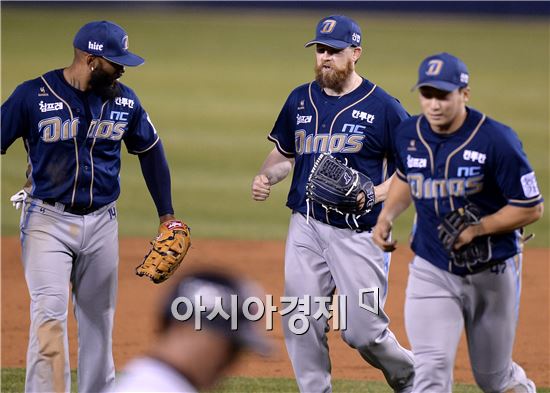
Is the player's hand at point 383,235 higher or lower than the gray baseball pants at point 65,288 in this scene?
higher

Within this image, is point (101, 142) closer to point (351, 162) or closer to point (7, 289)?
point (351, 162)

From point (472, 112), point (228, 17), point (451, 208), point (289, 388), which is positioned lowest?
point (289, 388)

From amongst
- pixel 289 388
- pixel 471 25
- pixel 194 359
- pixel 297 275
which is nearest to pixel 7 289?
pixel 289 388

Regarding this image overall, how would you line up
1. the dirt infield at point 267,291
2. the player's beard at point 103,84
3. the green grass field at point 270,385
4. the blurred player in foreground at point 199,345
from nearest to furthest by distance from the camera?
the blurred player in foreground at point 199,345, the player's beard at point 103,84, the green grass field at point 270,385, the dirt infield at point 267,291

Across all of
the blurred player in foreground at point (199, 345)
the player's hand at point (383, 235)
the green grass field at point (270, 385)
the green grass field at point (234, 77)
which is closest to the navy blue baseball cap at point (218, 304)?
the blurred player in foreground at point (199, 345)

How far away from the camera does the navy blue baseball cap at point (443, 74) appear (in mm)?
4746

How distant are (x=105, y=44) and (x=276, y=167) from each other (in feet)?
4.06

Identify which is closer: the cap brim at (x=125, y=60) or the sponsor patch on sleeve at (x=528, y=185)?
the sponsor patch on sleeve at (x=528, y=185)

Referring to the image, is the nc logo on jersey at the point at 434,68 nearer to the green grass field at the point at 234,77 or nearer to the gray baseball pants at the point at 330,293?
the gray baseball pants at the point at 330,293

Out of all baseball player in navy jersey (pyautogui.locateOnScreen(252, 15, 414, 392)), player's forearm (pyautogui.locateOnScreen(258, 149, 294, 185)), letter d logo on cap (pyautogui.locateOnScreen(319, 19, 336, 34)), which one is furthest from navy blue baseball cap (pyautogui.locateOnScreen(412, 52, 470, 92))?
player's forearm (pyautogui.locateOnScreen(258, 149, 294, 185))

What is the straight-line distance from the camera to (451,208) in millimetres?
4824

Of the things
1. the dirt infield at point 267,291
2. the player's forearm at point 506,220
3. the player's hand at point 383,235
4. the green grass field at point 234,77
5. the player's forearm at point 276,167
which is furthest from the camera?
the green grass field at point 234,77

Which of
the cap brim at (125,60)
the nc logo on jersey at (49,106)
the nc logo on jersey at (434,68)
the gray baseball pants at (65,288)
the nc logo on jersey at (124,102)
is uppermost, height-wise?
the nc logo on jersey at (434,68)

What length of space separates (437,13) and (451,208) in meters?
28.9
